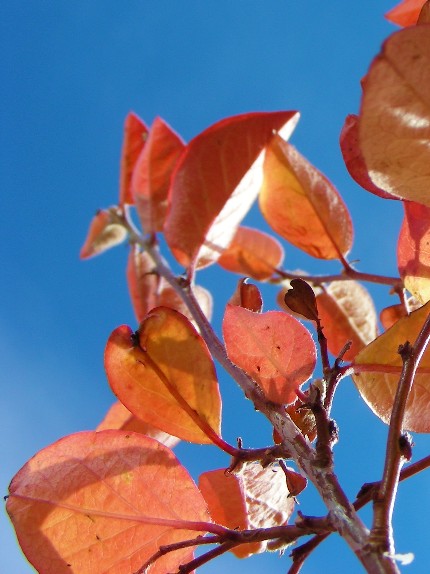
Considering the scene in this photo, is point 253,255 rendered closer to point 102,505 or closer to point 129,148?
point 129,148

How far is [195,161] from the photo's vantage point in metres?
1.22

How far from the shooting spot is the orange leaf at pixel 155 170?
164 centimetres

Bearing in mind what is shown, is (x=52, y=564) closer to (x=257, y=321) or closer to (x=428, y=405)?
(x=257, y=321)

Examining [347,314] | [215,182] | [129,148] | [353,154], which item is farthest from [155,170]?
[353,154]

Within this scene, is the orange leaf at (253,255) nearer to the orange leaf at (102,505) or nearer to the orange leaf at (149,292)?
the orange leaf at (149,292)

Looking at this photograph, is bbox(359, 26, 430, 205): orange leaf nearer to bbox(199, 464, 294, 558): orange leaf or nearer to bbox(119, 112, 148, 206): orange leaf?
bbox(199, 464, 294, 558): orange leaf

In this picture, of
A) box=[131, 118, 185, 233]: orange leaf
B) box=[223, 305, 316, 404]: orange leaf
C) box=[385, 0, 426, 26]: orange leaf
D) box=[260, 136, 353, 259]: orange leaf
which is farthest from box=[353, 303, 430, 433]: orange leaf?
box=[131, 118, 185, 233]: orange leaf

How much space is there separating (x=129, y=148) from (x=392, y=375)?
1156 millimetres

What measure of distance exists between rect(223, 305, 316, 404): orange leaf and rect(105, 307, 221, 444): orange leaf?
0.09 meters

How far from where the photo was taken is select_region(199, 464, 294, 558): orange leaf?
991 millimetres

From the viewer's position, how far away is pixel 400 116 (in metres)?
0.66

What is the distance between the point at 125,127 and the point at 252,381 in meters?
1.11

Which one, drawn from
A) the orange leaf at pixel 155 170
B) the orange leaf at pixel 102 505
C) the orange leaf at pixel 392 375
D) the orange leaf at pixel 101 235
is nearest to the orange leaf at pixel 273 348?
the orange leaf at pixel 392 375

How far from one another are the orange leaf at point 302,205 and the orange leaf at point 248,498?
466mm
